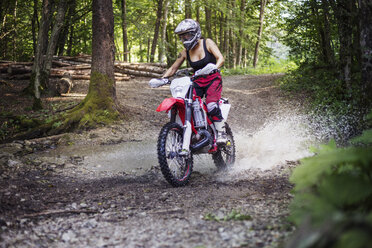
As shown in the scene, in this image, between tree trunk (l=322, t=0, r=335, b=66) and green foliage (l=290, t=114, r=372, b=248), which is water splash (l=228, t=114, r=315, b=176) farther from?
green foliage (l=290, t=114, r=372, b=248)

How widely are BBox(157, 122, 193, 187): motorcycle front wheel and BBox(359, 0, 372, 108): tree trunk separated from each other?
3.20 m

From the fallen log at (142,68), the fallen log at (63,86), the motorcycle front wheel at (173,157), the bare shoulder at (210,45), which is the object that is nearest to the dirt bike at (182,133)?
the motorcycle front wheel at (173,157)

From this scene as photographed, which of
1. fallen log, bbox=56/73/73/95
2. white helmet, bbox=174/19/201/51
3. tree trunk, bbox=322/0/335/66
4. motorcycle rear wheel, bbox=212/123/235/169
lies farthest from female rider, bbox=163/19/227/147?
fallen log, bbox=56/73/73/95

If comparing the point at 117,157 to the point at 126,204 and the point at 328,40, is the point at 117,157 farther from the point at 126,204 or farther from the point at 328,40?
the point at 328,40

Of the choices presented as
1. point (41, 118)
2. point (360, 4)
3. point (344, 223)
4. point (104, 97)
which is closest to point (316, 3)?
point (360, 4)

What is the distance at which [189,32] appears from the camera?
17.1 ft

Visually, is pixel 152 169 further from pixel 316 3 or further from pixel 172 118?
pixel 316 3

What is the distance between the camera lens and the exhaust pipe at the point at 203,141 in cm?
500

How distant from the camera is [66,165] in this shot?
6.03 metres

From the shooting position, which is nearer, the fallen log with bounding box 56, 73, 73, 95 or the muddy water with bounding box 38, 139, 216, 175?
the muddy water with bounding box 38, 139, 216, 175

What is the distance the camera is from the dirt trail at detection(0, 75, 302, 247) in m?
2.84

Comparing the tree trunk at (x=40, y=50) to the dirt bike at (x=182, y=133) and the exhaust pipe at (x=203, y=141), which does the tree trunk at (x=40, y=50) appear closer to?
the dirt bike at (x=182, y=133)

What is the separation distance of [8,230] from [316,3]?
373 inches

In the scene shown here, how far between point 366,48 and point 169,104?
3.32 m
